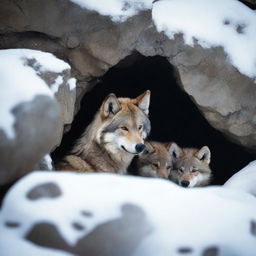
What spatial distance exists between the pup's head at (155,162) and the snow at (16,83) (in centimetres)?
262

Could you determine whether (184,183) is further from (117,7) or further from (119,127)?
(117,7)

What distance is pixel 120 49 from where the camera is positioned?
6.55 meters

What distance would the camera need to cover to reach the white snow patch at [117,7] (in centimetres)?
636

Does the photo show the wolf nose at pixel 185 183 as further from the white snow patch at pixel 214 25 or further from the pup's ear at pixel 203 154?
the white snow patch at pixel 214 25

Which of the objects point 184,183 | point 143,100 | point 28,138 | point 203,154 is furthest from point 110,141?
point 28,138

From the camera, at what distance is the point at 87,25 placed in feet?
20.9

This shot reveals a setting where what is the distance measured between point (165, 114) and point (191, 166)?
170 cm

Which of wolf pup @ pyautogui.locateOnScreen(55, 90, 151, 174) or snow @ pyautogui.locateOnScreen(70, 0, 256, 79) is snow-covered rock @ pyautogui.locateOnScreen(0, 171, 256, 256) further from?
snow @ pyautogui.locateOnScreen(70, 0, 256, 79)

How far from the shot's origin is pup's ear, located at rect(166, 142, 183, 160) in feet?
25.4

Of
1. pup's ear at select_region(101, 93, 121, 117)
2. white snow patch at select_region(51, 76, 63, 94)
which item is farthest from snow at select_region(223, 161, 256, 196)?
white snow patch at select_region(51, 76, 63, 94)

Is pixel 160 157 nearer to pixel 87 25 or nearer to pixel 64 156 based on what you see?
pixel 64 156

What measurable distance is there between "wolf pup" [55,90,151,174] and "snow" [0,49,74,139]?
1.25m

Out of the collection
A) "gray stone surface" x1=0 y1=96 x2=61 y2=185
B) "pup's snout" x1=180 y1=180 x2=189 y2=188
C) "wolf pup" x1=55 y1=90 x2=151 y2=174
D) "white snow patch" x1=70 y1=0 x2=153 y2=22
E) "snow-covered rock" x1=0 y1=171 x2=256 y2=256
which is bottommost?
"pup's snout" x1=180 y1=180 x2=189 y2=188

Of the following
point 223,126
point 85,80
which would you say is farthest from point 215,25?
point 85,80
